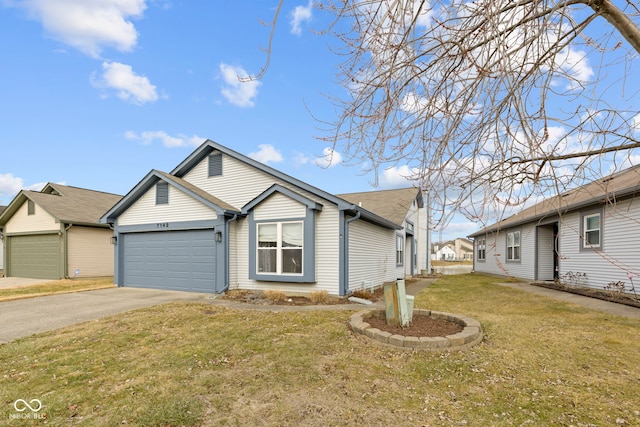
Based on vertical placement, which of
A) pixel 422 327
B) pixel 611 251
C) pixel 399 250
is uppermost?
pixel 611 251

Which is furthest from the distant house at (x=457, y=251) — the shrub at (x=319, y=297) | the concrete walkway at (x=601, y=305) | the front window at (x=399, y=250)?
the shrub at (x=319, y=297)

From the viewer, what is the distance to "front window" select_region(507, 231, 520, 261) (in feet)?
60.6

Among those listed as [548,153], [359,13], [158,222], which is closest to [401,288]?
[548,153]

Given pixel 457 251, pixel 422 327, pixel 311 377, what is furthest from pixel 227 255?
pixel 457 251

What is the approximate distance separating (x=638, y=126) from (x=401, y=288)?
3758mm

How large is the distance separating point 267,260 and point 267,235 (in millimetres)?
824

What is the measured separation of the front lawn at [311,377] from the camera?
3.08m

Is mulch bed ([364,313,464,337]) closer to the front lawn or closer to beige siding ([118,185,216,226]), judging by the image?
the front lawn

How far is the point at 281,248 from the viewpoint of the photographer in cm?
1031

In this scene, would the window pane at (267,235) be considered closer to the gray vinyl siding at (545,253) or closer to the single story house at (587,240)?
the single story house at (587,240)

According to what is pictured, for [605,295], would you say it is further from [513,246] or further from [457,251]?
[457,251]

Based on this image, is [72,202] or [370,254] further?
[72,202]

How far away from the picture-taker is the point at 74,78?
11391mm

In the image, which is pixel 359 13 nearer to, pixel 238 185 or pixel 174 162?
pixel 238 185
